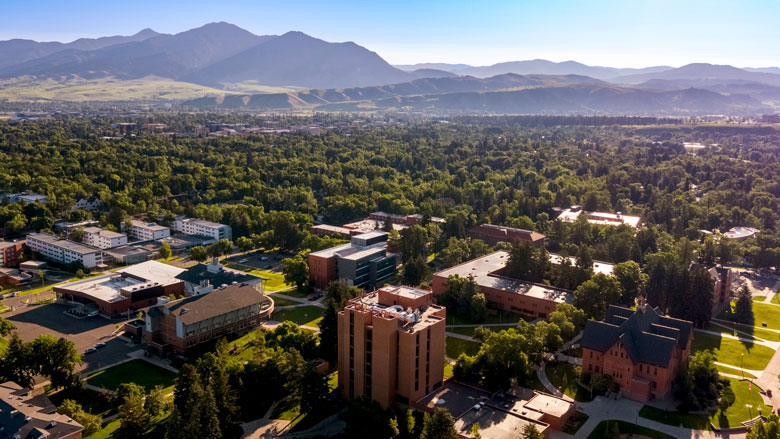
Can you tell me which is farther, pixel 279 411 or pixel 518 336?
pixel 518 336

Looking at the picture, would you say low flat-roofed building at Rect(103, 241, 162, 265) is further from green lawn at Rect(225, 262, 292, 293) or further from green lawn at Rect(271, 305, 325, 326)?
green lawn at Rect(271, 305, 325, 326)

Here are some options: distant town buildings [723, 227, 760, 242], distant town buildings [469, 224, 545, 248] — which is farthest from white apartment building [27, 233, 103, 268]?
distant town buildings [723, 227, 760, 242]

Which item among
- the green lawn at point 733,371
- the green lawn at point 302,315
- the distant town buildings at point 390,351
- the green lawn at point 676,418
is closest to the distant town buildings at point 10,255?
the green lawn at point 302,315

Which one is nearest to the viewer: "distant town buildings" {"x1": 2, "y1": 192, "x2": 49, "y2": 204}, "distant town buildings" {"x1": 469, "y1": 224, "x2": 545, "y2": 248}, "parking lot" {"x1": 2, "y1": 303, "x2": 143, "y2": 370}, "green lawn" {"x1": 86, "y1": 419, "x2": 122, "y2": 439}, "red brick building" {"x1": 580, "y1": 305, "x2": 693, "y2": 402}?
"green lawn" {"x1": 86, "y1": 419, "x2": 122, "y2": 439}

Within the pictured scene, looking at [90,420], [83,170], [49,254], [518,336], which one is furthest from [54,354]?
[83,170]

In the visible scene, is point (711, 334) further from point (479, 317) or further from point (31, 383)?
point (31, 383)

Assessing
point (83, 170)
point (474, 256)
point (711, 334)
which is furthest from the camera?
point (83, 170)

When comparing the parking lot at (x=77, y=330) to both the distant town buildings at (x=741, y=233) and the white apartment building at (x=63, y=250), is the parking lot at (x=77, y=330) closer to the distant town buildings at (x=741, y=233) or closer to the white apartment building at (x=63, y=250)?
the white apartment building at (x=63, y=250)
